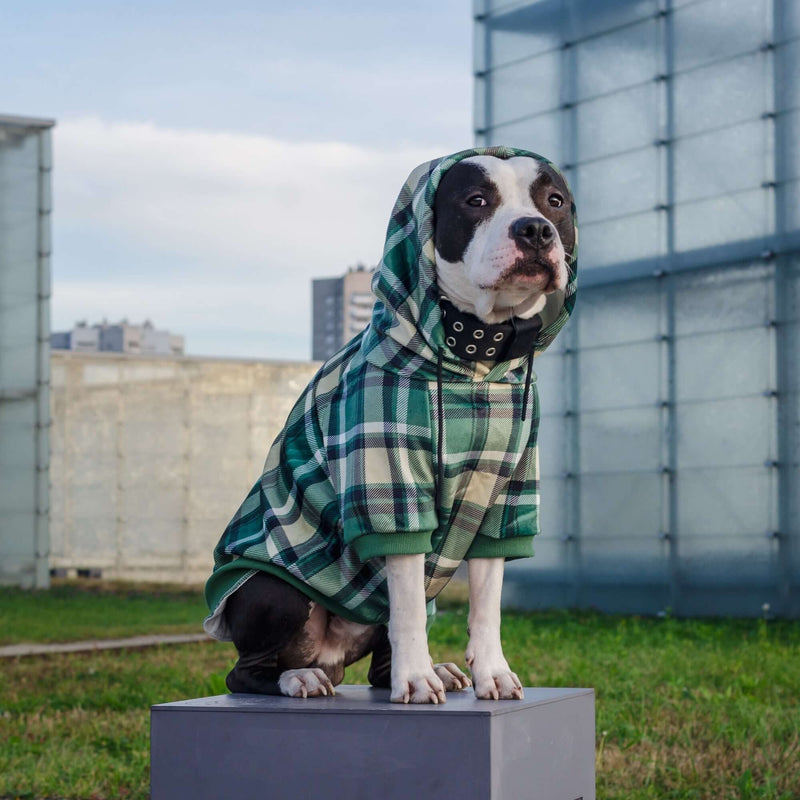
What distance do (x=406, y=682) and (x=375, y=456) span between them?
1.58 ft

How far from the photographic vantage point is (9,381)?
1515 centimetres

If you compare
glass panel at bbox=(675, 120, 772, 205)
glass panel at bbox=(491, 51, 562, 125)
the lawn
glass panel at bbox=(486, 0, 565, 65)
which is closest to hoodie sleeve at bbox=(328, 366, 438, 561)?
the lawn

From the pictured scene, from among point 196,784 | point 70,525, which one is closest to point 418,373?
point 196,784

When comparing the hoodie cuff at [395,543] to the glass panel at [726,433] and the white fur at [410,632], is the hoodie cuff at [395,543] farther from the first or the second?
the glass panel at [726,433]

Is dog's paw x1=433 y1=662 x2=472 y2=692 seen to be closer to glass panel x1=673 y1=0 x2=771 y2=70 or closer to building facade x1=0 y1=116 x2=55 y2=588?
glass panel x1=673 y1=0 x2=771 y2=70

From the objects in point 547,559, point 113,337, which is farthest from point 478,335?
point 113,337

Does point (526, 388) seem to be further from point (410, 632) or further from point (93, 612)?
point (93, 612)

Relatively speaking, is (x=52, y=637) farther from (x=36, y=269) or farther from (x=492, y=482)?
(x=492, y=482)

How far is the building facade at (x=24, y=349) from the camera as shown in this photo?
49.0ft

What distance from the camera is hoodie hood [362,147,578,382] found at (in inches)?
102

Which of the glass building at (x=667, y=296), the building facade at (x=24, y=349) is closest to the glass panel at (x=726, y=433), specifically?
the glass building at (x=667, y=296)

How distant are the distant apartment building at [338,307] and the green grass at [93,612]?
1203 inches

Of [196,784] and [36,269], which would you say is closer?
[196,784]

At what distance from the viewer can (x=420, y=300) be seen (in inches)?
103
